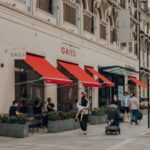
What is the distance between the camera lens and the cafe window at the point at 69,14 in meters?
30.2

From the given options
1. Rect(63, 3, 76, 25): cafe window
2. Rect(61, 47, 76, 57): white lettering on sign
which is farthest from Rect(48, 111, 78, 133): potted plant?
Rect(63, 3, 76, 25): cafe window

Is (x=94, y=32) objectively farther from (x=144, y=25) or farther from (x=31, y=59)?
(x=144, y=25)

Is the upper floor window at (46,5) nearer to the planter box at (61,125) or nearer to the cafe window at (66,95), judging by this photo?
the cafe window at (66,95)

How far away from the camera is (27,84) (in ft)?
81.4

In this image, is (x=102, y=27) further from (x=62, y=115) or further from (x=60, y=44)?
(x=62, y=115)

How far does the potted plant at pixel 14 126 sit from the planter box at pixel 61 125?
7.39 feet

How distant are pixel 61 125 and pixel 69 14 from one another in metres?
10.9

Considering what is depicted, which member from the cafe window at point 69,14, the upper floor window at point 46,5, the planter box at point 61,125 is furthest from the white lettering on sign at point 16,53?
the cafe window at point 69,14

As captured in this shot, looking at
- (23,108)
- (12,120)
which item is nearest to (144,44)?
(23,108)

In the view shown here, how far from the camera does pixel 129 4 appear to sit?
4769cm

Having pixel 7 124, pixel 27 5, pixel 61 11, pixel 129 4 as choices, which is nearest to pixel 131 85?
pixel 129 4

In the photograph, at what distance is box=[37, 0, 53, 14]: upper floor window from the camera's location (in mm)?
26553

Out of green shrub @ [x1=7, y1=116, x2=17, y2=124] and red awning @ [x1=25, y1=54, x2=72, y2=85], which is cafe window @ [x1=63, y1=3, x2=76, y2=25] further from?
green shrub @ [x1=7, y1=116, x2=17, y2=124]

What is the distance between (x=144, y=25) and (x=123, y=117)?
26.7 metres
